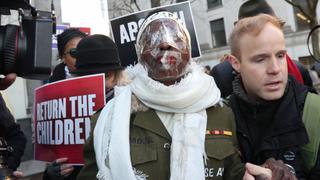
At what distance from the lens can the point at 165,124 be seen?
181 cm

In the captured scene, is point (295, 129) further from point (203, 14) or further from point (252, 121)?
point (203, 14)

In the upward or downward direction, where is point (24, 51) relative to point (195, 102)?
→ upward

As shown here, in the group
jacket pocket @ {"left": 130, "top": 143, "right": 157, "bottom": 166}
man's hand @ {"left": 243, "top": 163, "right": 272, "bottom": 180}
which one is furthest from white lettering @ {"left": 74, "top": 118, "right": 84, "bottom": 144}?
man's hand @ {"left": 243, "top": 163, "right": 272, "bottom": 180}

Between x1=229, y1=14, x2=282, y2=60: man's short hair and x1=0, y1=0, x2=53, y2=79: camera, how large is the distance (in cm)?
90

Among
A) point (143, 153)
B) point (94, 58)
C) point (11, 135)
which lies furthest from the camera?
point (11, 135)

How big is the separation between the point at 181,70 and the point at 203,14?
2637 centimetres

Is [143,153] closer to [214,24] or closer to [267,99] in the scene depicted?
[267,99]

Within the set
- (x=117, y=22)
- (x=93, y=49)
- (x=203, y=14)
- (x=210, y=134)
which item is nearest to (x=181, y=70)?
(x=210, y=134)

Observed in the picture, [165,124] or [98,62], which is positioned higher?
[98,62]

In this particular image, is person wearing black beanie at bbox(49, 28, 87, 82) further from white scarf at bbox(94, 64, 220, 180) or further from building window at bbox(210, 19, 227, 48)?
building window at bbox(210, 19, 227, 48)

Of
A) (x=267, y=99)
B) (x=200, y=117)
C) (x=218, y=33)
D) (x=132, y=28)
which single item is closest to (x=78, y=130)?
(x=200, y=117)

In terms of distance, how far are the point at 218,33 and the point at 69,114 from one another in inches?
1000

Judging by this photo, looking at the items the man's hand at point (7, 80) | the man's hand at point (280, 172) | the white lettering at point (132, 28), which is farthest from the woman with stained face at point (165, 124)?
the white lettering at point (132, 28)

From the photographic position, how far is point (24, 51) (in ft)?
6.33
